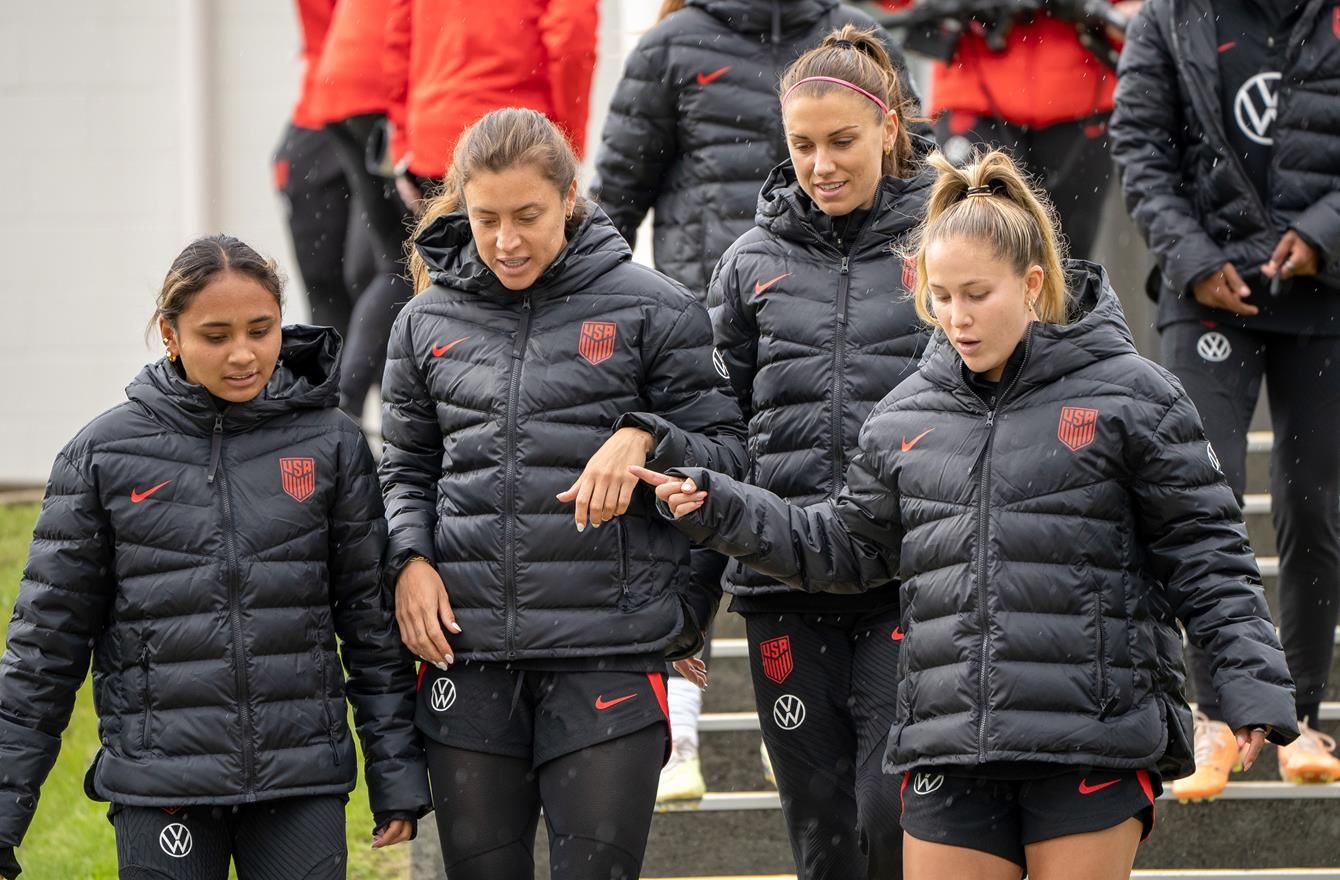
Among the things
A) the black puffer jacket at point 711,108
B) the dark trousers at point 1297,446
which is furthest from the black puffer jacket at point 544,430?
the dark trousers at point 1297,446

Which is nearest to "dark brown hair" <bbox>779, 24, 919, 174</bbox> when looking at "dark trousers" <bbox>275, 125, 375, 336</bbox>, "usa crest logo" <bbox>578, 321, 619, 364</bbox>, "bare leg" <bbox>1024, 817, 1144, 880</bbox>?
"usa crest logo" <bbox>578, 321, 619, 364</bbox>

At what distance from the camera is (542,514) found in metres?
4.00

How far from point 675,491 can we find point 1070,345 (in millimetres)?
805

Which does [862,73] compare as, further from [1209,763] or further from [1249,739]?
[1209,763]

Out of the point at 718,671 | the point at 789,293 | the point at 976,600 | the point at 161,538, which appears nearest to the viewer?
the point at 976,600

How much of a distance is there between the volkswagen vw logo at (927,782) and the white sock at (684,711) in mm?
1714

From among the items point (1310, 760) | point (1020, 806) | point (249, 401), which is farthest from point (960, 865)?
point (1310, 760)

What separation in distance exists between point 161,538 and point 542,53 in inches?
109

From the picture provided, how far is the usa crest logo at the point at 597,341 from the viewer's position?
4.09 meters

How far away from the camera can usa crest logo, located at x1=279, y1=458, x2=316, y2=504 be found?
4.00m

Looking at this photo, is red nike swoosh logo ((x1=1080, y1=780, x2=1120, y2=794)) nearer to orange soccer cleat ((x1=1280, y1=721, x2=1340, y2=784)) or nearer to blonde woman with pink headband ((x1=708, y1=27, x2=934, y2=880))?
blonde woman with pink headband ((x1=708, y1=27, x2=934, y2=880))

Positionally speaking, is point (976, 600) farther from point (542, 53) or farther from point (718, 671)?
point (542, 53)

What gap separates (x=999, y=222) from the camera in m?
3.75

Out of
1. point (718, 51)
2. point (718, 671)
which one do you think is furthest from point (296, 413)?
point (718, 671)
